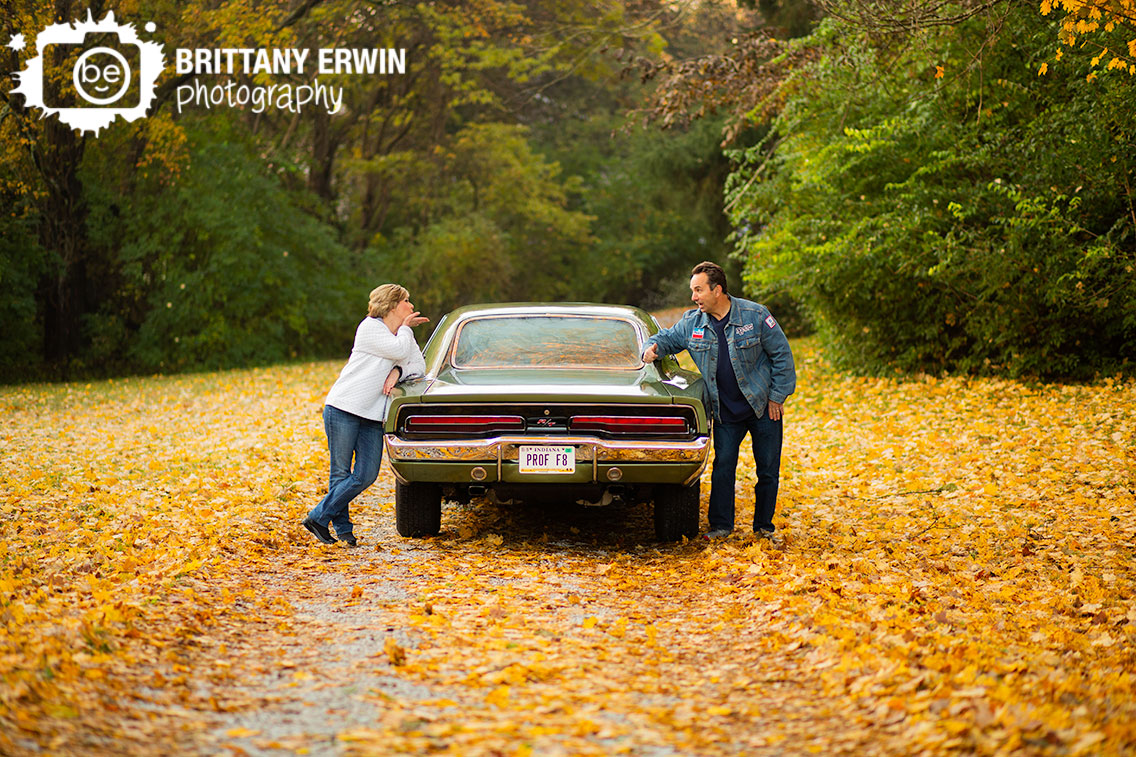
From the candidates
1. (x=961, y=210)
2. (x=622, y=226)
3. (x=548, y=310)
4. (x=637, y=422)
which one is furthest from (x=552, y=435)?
(x=622, y=226)

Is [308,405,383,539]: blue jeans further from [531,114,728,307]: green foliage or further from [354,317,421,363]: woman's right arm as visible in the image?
[531,114,728,307]: green foliage

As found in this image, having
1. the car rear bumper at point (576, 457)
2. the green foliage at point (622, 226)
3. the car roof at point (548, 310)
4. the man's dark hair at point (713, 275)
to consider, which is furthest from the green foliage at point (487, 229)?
the car rear bumper at point (576, 457)

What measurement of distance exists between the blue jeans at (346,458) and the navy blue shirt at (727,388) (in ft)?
7.47

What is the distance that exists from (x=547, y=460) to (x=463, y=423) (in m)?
0.57

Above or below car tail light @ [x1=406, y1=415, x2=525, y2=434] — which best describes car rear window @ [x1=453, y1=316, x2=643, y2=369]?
above

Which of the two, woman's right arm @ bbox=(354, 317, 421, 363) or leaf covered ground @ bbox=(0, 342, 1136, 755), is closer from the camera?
leaf covered ground @ bbox=(0, 342, 1136, 755)

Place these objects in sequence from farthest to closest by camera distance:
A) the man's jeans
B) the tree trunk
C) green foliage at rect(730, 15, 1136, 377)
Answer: the tree trunk, green foliage at rect(730, 15, 1136, 377), the man's jeans

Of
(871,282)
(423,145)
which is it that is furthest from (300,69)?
(871,282)

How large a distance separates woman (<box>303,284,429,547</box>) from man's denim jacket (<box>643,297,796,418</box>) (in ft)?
6.13

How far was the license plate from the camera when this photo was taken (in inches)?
260

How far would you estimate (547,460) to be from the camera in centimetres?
663

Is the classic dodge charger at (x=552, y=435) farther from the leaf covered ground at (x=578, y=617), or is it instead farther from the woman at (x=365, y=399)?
the leaf covered ground at (x=578, y=617)

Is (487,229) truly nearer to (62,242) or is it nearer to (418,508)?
(62,242)

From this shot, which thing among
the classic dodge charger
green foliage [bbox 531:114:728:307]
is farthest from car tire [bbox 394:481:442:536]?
green foliage [bbox 531:114:728:307]
